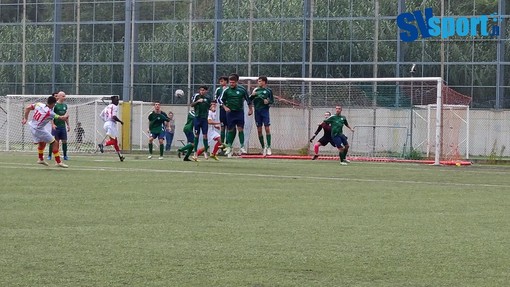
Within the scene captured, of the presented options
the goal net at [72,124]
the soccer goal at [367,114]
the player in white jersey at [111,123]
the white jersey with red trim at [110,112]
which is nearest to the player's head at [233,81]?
the player in white jersey at [111,123]

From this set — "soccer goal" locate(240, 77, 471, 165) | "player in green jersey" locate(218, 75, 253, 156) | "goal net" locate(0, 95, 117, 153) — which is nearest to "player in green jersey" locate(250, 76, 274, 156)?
"player in green jersey" locate(218, 75, 253, 156)

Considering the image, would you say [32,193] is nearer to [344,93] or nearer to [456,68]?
[344,93]

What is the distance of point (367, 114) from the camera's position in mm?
44969

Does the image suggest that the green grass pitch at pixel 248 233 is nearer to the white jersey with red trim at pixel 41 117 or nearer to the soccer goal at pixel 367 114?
the white jersey with red trim at pixel 41 117

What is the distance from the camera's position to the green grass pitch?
8852 millimetres

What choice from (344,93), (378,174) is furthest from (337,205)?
(344,93)

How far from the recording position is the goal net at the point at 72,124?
151 ft

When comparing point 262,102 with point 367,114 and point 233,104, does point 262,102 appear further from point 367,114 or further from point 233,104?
point 367,114

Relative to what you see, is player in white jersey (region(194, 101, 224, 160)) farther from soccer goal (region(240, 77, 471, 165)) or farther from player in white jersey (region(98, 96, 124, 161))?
player in white jersey (region(98, 96, 124, 161))

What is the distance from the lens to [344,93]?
4284 cm

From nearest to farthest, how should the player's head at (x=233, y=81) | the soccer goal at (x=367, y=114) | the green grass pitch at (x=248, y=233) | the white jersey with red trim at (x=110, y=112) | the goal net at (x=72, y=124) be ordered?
the green grass pitch at (x=248, y=233), the player's head at (x=233, y=81), the white jersey with red trim at (x=110, y=112), the soccer goal at (x=367, y=114), the goal net at (x=72, y=124)

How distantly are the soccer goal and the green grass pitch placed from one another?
64.4 ft

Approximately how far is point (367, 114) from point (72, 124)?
12.8m

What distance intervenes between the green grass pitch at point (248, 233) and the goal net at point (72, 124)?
83.0 ft
